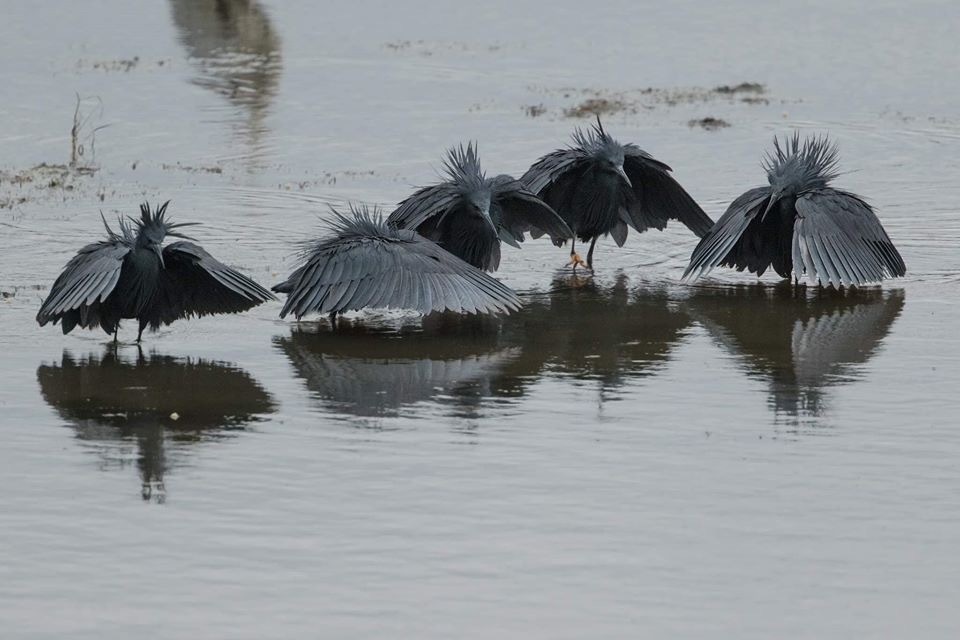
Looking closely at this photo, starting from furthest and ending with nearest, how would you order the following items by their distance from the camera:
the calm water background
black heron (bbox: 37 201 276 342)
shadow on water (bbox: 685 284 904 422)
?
black heron (bbox: 37 201 276 342), shadow on water (bbox: 685 284 904 422), the calm water background

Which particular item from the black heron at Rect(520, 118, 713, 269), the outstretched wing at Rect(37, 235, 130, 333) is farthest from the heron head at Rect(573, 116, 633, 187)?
the outstretched wing at Rect(37, 235, 130, 333)

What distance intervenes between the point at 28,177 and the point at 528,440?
921 centimetres

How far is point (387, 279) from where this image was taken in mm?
10391

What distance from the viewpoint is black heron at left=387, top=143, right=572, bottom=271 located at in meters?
11.4

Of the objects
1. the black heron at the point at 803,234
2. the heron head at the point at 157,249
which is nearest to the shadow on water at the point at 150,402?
the heron head at the point at 157,249

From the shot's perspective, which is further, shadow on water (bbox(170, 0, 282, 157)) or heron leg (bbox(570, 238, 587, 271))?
shadow on water (bbox(170, 0, 282, 157))

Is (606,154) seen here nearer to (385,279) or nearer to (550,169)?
(550,169)

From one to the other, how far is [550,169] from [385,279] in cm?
254

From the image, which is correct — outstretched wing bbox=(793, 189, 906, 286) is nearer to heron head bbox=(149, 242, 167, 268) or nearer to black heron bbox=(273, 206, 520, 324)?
black heron bbox=(273, 206, 520, 324)

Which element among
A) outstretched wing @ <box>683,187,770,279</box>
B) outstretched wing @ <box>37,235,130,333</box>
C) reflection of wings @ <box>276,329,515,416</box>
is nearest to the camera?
reflection of wings @ <box>276,329,515,416</box>

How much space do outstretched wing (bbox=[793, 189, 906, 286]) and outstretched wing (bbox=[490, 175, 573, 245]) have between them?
1.82 metres

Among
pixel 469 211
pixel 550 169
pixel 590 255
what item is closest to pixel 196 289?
pixel 469 211

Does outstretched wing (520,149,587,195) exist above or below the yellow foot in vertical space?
above

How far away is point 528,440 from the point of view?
827 cm
